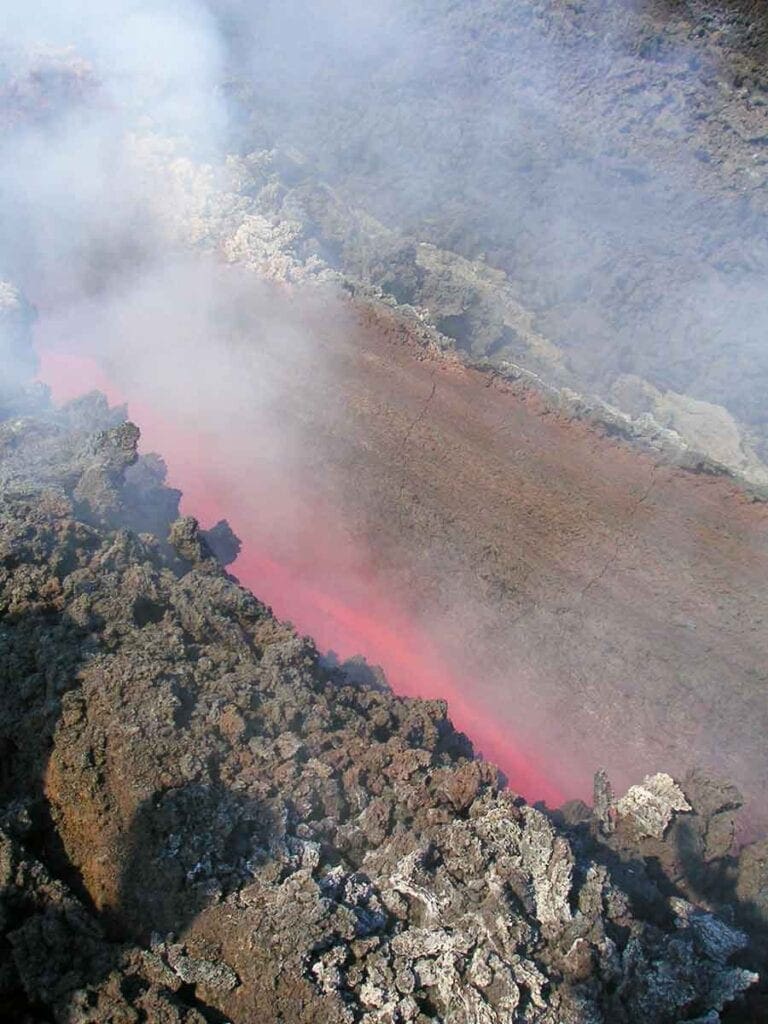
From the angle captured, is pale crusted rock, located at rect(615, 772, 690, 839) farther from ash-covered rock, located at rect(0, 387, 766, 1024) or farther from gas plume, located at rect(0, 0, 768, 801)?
gas plume, located at rect(0, 0, 768, 801)

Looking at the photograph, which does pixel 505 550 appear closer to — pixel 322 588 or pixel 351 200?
pixel 322 588

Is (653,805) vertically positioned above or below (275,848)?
below

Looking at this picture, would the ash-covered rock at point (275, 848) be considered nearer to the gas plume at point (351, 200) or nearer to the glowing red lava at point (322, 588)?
the glowing red lava at point (322, 588)

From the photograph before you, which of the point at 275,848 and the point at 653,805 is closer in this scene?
the point at 275,848

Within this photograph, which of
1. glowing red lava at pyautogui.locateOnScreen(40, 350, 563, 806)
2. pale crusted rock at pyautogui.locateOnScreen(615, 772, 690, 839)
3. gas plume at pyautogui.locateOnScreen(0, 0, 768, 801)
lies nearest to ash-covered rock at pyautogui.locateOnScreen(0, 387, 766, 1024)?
pale crusted rock at pyautogui.locateOnScreen(615, 772, 690, 839)

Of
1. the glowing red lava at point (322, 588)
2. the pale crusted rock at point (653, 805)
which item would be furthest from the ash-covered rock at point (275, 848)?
the glowing red lava at point (322, 588)

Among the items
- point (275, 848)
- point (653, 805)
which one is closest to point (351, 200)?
point (653, 805)
